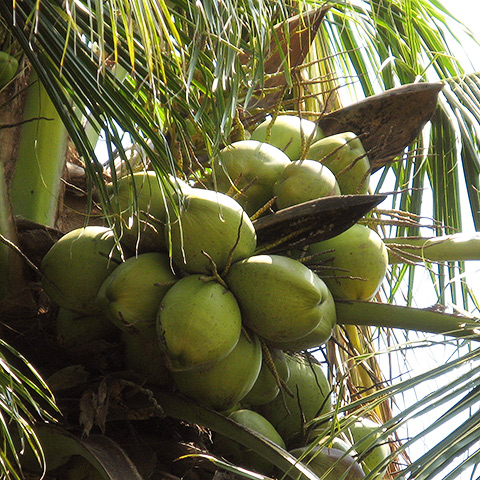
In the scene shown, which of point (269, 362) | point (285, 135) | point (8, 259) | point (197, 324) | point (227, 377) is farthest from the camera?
point (285, 135)

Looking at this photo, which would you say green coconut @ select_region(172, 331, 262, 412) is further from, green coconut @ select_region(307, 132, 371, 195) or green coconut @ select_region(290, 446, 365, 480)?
green coconut @ select_region(307, 132, 371, 195)

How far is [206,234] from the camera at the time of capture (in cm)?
148

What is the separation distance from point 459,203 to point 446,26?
575 millimetres

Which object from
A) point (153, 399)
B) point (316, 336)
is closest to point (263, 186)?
point (316, 336)

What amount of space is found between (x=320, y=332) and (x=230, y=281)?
0.23m

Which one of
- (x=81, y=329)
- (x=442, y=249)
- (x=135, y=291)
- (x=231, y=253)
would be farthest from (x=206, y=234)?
(x=442, y=249)

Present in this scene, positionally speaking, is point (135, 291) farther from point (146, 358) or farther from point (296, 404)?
point (296, 404)

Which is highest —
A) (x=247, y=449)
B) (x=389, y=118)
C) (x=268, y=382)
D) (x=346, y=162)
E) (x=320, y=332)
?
(x=389, y=118)

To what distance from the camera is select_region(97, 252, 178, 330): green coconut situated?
4.79 ft

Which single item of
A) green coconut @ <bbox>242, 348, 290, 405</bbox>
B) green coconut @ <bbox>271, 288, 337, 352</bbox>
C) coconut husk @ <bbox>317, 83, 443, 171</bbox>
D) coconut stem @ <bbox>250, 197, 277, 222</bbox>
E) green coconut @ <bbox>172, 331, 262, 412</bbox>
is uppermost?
coconut husk @ <bbox>317, 83, 443, 171</bbox>

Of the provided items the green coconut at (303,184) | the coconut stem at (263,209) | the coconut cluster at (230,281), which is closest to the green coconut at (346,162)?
the coconut cluster at (230,281)

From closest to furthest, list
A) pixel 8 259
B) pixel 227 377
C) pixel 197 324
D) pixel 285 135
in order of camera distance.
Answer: pixel 197 324
pixel 227 377
pixel 8 259
pixel 285 135

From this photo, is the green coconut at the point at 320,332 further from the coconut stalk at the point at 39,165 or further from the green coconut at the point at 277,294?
the coconut stalk at the point at 39,165

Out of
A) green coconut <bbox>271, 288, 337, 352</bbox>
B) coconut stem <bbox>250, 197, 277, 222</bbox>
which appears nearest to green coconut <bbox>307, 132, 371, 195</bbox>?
coconut stem <bbox>250, 197, 277, 222</bbox>
